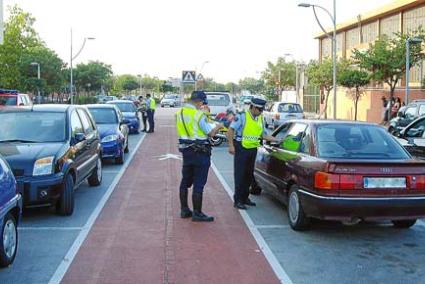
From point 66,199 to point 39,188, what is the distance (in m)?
0.60

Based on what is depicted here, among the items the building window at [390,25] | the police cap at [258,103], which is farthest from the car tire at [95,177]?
the building window at [390,25]

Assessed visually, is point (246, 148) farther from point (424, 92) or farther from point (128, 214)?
point (424, 92)

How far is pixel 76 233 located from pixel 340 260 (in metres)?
3.26

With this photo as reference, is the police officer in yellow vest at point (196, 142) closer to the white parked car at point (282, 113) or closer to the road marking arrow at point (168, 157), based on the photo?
the road marking arrow at point (168, 157)

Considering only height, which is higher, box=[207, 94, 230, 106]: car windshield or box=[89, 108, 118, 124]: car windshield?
box=[207, 94, 230, 106]: car windshield

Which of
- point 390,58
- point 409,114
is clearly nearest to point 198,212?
point 409,114

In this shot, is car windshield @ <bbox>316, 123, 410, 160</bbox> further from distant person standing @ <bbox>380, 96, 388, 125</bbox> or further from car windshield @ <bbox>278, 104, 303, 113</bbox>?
distant person standing @ <bbox>380, 96, 388, 125</bbox>

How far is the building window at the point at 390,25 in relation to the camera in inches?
1644

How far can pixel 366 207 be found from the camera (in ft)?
21.7

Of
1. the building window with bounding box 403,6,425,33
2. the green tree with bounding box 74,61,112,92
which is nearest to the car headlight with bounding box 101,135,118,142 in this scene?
the building window with bounding box 403,6,425,33

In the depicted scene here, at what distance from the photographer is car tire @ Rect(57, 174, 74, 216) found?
809 centimetres

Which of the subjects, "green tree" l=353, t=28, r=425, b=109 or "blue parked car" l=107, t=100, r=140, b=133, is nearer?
"blue parked car" l=107, t=100, r=140, b=133

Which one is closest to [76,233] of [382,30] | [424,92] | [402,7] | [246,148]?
[246,148]

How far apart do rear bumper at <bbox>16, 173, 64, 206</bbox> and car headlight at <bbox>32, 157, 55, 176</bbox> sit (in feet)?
0.20
